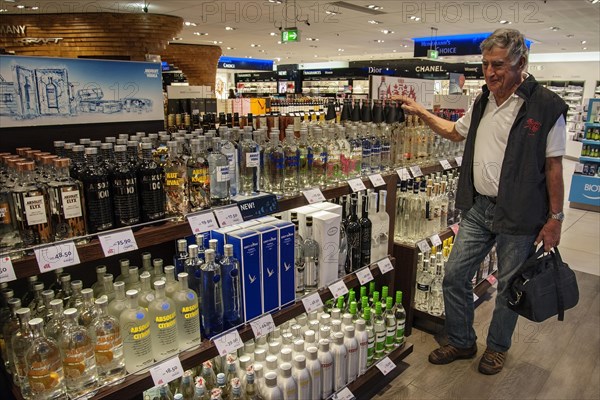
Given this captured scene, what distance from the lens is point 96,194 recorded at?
4.48ft

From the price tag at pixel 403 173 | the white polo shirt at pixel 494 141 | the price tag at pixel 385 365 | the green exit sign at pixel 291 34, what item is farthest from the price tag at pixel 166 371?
the green exit sign at pixel 291 34

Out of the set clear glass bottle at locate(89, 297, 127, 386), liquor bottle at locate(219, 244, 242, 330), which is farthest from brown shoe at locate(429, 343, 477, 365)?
clear glass bottle at locate(89, 297, 127, 386)

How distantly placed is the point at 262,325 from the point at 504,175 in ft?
5.00

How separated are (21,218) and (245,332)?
0.92m

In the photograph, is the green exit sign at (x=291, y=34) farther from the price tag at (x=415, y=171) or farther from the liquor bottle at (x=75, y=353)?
the liquor bottle at (x=75, y=353)

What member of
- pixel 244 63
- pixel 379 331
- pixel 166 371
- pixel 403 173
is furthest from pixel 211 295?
pixel 244 63

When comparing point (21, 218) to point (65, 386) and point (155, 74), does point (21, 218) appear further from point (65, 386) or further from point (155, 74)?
point (155, 74)

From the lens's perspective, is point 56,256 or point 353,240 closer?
point 56,256

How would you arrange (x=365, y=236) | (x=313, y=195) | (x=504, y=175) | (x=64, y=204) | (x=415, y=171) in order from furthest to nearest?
(x=415, y=171) < (x=365, y=236) < (x=504, y=175) < (x=313, y=195) < (x=64, y=204)

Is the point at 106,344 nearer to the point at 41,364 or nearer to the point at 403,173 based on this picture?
the point at 41,364

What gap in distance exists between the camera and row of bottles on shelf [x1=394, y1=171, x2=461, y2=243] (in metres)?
3.20

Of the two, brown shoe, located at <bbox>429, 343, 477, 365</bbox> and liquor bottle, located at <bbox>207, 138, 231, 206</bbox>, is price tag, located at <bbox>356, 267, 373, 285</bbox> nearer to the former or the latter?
brown shoe, located at <bbox>429, 343, 477, 365</bbox>

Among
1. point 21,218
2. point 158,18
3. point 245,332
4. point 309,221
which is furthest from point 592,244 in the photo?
point 158,18

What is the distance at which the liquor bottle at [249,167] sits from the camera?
6.13ft
